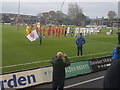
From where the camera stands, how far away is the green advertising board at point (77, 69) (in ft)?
30.0

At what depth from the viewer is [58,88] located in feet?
21.2

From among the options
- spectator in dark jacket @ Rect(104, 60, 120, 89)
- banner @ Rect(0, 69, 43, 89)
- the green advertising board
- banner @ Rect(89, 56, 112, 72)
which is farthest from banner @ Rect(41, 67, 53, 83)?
spectator in dark jacket @ Rect(104, 60, 120, 89)

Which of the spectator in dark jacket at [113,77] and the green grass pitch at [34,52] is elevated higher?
the spectator in dark jacket at [113,77]

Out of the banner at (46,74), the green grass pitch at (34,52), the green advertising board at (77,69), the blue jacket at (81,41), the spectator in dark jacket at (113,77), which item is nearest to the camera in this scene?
the spectator in dark jacket at (113,77)

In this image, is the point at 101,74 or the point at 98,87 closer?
the point at 98,87

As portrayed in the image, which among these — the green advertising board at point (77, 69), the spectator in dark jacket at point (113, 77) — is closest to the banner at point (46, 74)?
the green advertising board at point (77, 69)

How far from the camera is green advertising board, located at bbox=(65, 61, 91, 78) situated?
913 cm

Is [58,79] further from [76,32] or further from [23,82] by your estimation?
[76,32]

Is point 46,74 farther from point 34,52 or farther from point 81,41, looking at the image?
point 34,52

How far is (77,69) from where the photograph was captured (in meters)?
9.48

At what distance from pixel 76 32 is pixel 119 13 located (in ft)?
98.8

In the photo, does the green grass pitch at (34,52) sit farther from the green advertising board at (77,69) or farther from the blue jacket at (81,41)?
the green advertising board at (77,69)

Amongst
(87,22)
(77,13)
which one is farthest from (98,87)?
(77,13)

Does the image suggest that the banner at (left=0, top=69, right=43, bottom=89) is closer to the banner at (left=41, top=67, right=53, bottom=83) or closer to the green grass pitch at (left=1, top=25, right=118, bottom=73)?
the banner at (left=41, top=67, right=53, bottom=83)
